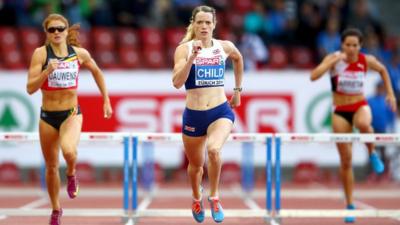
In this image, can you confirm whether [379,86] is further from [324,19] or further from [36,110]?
[36,110]

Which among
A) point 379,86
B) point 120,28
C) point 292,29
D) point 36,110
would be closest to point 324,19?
point 292,29

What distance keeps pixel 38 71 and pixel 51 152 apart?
3.37ft

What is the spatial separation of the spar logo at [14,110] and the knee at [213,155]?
30.5ft

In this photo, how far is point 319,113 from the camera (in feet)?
62.4

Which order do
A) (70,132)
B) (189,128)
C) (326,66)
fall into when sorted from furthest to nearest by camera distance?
(326,66) → (70,132) → (189,128)

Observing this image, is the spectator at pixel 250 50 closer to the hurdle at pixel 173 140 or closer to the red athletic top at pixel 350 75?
the red athletic top at pixel 350 75

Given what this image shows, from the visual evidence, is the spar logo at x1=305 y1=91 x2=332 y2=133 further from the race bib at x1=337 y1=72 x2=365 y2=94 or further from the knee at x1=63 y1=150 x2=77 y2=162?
the knee at x1=63 y1=150 x2=77 y2=162

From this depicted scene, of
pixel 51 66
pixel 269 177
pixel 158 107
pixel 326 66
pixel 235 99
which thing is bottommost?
pixel 269 177

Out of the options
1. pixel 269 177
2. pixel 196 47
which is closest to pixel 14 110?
pixel 269 177

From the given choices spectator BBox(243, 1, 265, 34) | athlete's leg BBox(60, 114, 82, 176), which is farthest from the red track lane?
spectator BBox(243, 1, 265, 34)

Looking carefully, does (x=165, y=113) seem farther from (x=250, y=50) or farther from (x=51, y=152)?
(x=51, y=152)

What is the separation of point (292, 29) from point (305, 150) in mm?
2969

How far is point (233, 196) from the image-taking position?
1694 cm

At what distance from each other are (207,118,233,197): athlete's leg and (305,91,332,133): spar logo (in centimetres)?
895
